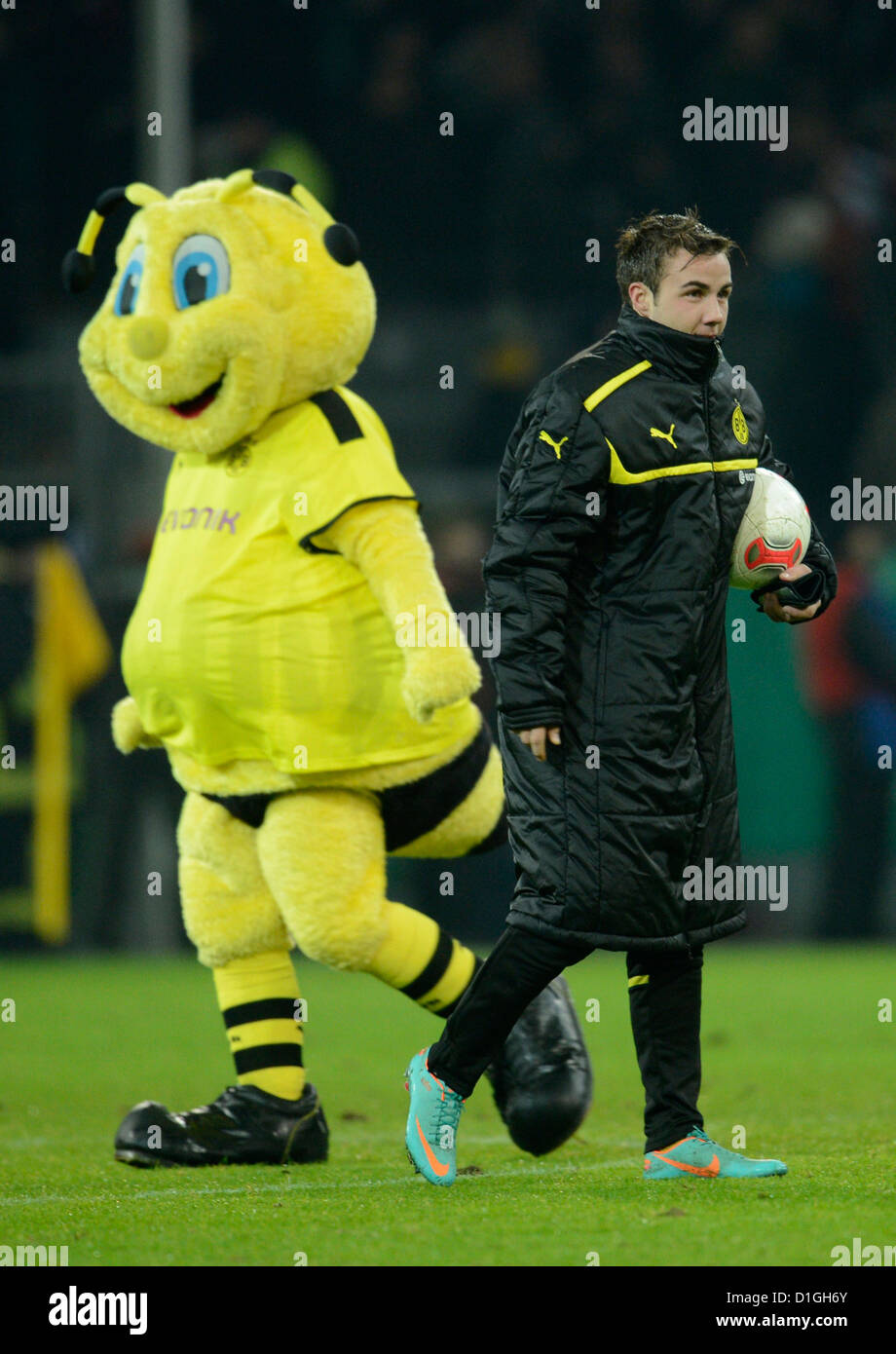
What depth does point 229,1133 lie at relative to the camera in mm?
4371

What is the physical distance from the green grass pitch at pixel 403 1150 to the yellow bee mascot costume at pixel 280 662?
284 millimetres

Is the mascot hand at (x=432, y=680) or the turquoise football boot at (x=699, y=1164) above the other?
the mascot hand at (x=432, y=680)

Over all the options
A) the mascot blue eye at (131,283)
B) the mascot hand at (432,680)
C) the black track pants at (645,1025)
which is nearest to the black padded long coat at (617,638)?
the black track pants at (645,1025)

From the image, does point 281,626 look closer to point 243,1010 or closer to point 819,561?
point 243,1010

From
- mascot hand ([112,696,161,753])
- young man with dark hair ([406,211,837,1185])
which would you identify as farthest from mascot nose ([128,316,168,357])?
young man with dark hair ([406,211,837,1185])

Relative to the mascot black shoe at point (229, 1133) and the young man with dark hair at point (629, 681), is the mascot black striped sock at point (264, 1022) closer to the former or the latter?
the mascot black shoe at point (229, 1133)

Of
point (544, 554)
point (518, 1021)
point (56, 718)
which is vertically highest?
point (544, 554)

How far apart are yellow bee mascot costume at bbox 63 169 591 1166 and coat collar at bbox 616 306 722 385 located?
76cm

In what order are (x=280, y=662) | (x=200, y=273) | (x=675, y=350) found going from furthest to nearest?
(x=200, y=273)
(x=280, y=662)
(x=675, y=350)

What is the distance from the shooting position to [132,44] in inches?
495

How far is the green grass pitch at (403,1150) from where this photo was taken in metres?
3.21

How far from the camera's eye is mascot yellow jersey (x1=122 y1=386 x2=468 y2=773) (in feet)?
14.4

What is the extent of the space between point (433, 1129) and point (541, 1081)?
21.4 inches

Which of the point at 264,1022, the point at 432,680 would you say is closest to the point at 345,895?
the point at 264,1022
